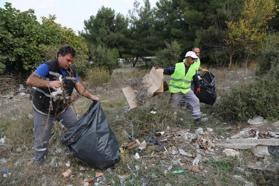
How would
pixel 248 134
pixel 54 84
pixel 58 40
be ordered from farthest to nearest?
1. pixel 58 40
2. pixel 248 134
3. pixel 54 84

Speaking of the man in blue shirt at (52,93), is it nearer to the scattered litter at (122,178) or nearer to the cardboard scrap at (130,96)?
the scattered litter at (122,178)

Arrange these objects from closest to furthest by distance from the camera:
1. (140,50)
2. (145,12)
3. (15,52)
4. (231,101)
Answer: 1. (231,101)
2. (15,52)
3. (140,50)
4. (145,12)

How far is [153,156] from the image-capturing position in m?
4.31

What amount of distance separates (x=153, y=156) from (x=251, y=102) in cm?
197

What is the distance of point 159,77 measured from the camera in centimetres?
511

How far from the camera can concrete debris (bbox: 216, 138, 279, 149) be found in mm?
4390

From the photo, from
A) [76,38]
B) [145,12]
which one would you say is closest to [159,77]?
[76,38]

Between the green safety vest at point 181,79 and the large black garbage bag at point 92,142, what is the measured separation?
183 cm

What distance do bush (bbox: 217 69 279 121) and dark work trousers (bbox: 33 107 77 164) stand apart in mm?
2534

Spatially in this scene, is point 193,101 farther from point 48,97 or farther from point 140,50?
point 140,50

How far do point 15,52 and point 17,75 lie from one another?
2.61 ft

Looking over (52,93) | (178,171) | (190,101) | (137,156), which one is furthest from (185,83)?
(52,93)

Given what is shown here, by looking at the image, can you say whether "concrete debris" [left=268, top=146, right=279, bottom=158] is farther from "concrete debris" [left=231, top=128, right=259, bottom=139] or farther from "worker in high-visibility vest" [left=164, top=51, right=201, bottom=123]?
"worker in high-visibility vest" [left=164, top=51, right=201, bottom=123]

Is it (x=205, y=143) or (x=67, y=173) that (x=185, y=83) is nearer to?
(x=205, y=143)
